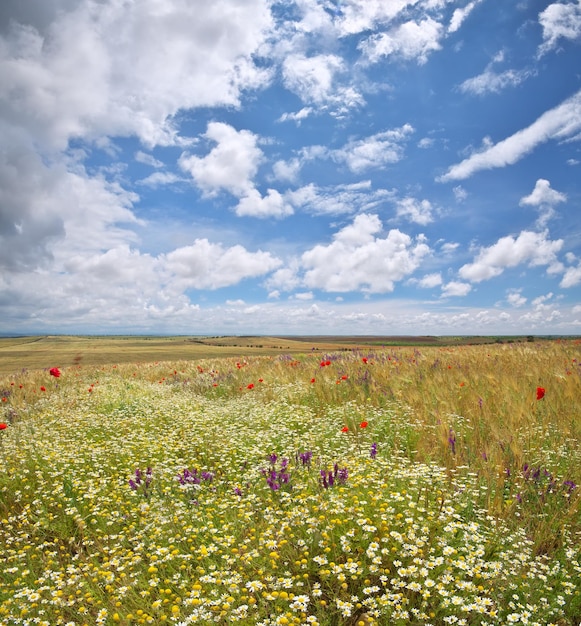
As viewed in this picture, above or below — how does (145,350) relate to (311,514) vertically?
below

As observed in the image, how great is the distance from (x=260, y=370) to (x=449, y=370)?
7.26m

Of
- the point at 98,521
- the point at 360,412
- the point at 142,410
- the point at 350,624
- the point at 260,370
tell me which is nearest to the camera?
the point at 350,624

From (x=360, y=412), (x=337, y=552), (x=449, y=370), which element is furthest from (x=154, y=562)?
(x=449, y=370)

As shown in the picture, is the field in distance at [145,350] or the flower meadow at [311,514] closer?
the flower meadow at [311,514]

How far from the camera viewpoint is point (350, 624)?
118 inches

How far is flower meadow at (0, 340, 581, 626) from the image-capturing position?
301 centimetres

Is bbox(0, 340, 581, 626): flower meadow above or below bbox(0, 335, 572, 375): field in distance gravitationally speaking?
above

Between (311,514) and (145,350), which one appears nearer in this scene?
(311,514)

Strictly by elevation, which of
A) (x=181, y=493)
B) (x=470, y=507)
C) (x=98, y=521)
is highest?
(x=470, y=507)

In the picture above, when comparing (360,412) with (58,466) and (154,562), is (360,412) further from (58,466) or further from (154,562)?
(58,466)

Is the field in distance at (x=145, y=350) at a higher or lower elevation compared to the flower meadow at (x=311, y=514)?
lower

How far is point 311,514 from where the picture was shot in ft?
12.8

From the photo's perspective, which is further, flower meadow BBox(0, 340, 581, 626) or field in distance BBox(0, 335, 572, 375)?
field in distance BBox(0, 335, 572, 375)

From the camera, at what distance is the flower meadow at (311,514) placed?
301 cm
